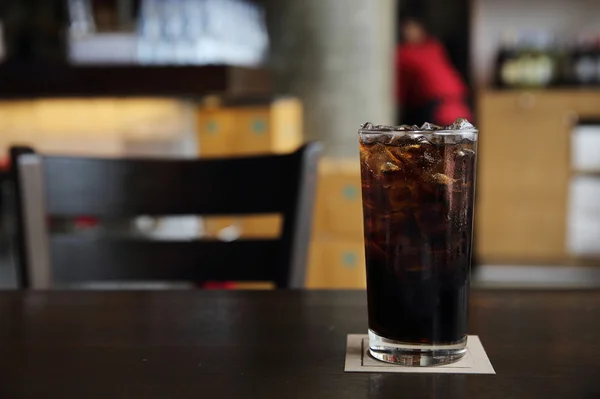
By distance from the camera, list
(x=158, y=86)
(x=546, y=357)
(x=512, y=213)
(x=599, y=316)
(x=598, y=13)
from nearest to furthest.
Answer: (x=546, y=357), (x=599, y=316), (x=158, y=86), (x=512, y=213), (x=598, y=13)

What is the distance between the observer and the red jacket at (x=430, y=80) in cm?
467

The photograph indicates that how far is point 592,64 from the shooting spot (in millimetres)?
4605

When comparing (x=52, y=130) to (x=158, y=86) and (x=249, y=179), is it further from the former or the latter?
(x=249, y=179)

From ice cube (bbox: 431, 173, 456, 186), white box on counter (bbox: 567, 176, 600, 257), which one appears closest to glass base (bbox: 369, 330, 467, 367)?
ice cube (bbox: 431, 173, 456, 186)

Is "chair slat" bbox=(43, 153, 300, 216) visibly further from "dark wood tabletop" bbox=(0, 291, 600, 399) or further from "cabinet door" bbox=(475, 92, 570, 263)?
"cabinet door" bbox=(475, 92, 570, 263)

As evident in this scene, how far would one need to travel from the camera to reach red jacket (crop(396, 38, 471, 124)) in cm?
467

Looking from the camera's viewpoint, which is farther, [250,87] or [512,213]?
[512,213]

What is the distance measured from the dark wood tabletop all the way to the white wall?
4221mm

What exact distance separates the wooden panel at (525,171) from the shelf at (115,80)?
7.36ft

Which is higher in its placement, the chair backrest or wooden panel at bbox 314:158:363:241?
the chair backrest

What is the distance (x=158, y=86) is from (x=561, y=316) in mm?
2027

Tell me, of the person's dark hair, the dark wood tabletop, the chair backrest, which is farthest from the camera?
the person's dark hair

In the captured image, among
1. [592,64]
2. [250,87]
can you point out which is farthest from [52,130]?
[592,64]

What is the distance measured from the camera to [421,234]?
2.00ft
